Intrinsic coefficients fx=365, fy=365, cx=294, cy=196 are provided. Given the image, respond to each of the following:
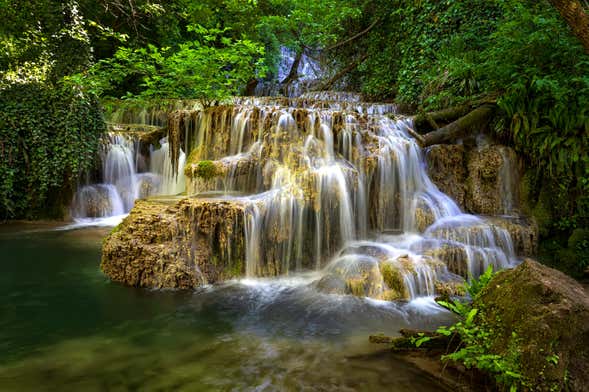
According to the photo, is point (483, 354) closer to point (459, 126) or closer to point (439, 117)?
point (459, 126)

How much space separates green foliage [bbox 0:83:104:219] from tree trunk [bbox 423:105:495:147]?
9148 millimetres

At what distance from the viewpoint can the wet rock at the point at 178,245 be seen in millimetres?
5336

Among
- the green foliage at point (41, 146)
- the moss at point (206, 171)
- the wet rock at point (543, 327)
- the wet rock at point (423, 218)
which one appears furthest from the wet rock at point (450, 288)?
the green foliage at point (41, 146)

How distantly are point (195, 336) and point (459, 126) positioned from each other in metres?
6.82

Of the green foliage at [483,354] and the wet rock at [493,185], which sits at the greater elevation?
the wet rock at [493,185]

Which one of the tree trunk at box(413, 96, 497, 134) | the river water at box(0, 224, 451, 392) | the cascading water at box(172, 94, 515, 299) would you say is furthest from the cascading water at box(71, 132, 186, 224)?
the tree trunk at box(413, 96, 497, 134)

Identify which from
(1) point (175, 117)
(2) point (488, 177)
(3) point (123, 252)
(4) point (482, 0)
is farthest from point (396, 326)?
(4) point (482, 0)

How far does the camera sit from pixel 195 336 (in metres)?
4.00

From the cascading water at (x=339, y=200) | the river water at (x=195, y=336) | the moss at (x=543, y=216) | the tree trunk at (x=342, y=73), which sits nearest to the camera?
the river water at (x=195, y=336)

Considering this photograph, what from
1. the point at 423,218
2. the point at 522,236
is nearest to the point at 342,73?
the point at 423,218

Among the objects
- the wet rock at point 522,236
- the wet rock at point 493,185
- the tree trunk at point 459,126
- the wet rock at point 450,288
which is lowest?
the wet rock at point 450,288

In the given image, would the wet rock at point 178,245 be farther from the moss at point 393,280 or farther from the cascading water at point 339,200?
the moss at point 393,280

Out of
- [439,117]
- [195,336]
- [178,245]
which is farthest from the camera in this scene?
[439,117]

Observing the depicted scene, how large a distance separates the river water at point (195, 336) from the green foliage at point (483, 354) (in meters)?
0.44
